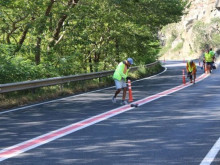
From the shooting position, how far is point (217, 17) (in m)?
84.4

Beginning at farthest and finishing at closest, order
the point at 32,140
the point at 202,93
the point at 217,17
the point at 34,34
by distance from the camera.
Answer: the point at 217,17 → the point at 34,34 → the point at 202,93 → the point at 32,140

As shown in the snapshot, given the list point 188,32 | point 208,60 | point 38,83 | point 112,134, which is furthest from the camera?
point 188,32

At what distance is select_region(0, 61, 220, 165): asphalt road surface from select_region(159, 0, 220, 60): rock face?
77.7 m

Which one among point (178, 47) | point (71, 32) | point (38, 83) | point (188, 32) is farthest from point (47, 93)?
point (178, 47)

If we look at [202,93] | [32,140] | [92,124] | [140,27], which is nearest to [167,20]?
[140,27]

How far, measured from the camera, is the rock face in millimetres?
91438

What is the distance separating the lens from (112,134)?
26.4 feet

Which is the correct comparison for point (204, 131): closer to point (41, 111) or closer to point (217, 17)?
point (41, 111)

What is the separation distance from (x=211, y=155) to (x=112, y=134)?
2264mm

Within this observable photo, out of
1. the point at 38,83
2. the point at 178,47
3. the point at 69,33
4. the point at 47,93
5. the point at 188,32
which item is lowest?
the point at 47,93

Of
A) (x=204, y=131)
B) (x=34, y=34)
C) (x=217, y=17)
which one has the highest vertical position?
(x=217, y=17)

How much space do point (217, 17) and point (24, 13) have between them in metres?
69.6

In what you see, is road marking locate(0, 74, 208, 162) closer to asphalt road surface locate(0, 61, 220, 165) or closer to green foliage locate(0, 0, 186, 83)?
asphalt road surface locate(0, 61, 220, 165)

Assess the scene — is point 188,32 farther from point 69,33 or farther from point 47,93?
point 47,93
